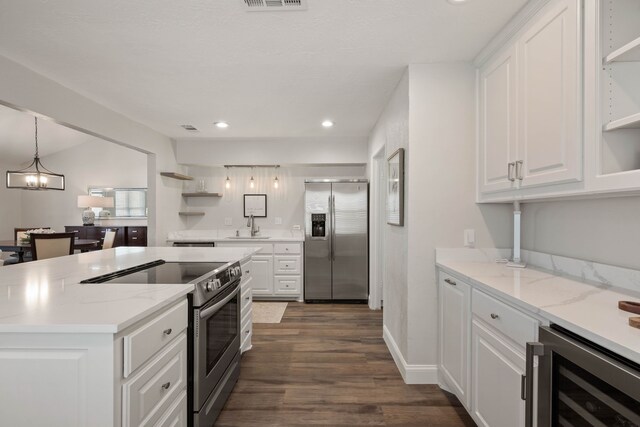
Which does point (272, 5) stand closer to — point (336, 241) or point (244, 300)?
point (244, 300)

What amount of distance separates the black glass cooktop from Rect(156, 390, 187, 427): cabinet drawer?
569 mm

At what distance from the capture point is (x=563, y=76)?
1.52 m

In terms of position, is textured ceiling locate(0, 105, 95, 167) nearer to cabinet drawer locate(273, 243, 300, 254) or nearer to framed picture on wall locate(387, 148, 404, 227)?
cabinet drawer locate(273, 243, 300, 254)

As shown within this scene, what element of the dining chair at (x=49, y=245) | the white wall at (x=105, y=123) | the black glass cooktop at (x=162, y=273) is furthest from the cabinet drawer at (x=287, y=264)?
the dining chair at (x=49, y=245)

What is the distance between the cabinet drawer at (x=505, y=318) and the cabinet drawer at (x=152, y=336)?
1.50 metres

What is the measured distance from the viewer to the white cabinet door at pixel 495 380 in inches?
54.7

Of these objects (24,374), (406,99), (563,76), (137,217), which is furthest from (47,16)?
(137,217)

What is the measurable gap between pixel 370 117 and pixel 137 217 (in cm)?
585

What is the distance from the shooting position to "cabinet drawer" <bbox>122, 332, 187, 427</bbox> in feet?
3.87

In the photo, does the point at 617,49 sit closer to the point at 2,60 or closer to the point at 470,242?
the point at 470,242

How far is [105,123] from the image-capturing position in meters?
3.55

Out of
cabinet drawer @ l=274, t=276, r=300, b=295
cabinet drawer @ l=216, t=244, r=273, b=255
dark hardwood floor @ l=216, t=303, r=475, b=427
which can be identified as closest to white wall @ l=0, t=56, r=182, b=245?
cabinet drawer @ l=216, t=244, r=273, b=255

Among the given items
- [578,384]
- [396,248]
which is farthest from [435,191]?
[578,384]

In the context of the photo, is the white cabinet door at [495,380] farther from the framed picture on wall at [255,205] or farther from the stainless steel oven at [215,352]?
the framed picture on wall at [255,205]
